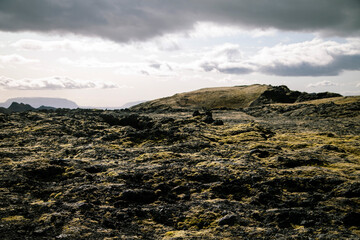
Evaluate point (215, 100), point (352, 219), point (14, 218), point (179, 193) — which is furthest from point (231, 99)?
point (14, 218)

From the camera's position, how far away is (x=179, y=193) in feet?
52.2

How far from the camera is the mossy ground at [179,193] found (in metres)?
11.6

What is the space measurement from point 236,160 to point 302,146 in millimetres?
12020

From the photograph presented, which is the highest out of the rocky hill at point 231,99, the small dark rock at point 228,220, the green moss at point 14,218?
the rocky hill at point 231,99

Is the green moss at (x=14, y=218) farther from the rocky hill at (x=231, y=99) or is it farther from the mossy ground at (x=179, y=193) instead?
the rocky hill at (x=231, y=99)

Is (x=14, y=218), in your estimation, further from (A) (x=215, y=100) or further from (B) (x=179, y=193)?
(A) (x=215, y=100)

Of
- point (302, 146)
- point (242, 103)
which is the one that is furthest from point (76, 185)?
point (242, 103)

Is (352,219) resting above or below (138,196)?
below

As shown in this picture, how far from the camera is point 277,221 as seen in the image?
12289 millimetres

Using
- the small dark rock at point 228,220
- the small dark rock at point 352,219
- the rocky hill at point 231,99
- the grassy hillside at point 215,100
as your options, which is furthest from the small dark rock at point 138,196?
the grassy hillside at point 215,100

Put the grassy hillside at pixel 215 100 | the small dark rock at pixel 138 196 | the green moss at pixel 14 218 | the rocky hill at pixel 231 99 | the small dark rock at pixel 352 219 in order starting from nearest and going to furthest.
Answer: the green moss at pixel 14 218, the small dark rock at pixel 352 219, the small dark rock at pixel 138 196, the rocky hill at pixel 231 99, the grassy hillside at pixel 215 100

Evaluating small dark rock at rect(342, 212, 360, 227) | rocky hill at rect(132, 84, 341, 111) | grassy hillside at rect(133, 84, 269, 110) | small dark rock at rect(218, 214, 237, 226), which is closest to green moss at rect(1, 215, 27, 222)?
small dark rock at rect(218, 214, 237, 226)

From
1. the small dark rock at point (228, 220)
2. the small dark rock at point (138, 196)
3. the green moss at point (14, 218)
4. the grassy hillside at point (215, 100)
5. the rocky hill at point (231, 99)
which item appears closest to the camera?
the green moss at point (14, 218)

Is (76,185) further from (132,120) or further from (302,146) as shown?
(132,120)
